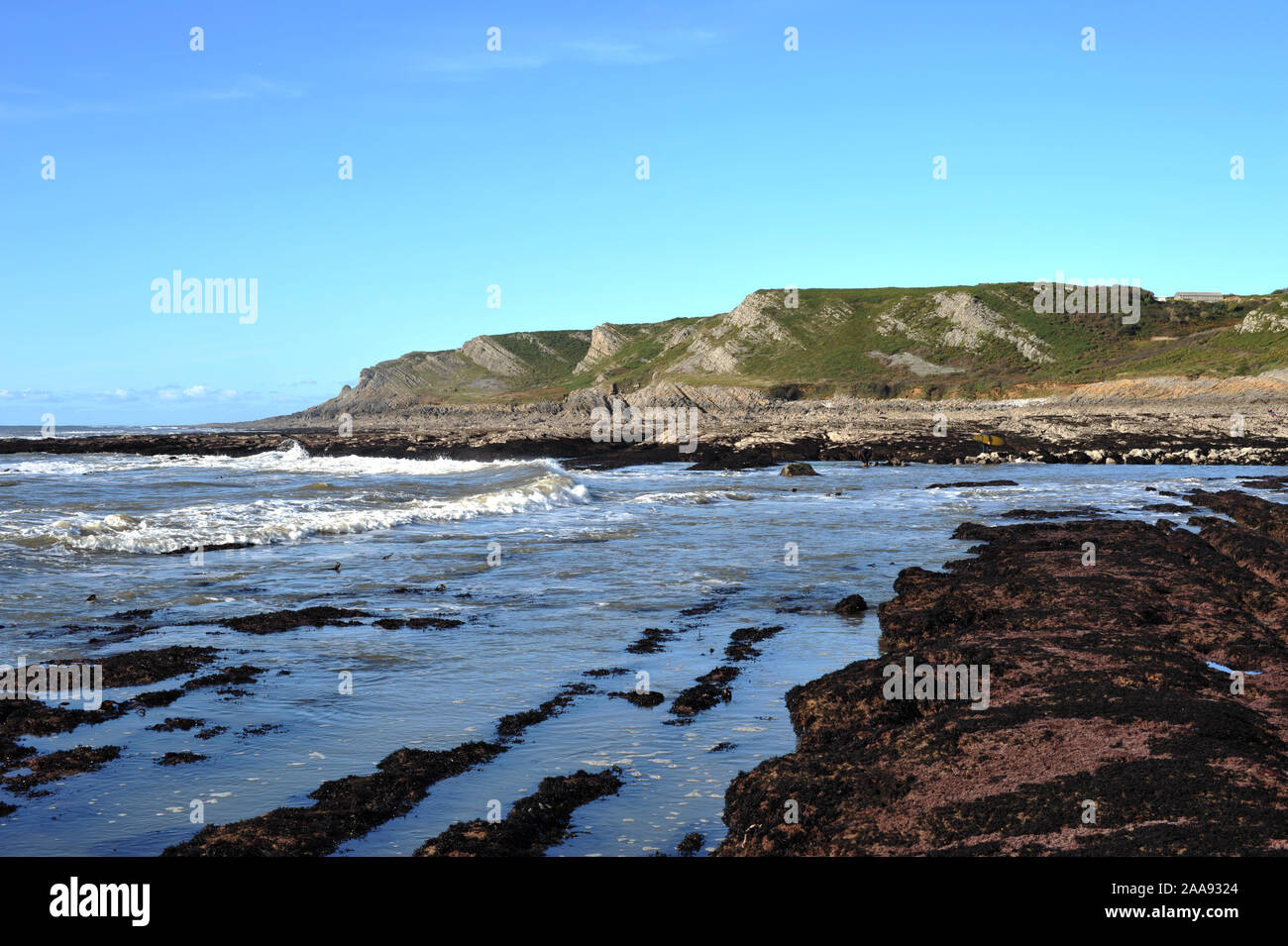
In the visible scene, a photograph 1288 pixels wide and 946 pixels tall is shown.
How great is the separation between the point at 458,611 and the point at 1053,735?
10.8 meters

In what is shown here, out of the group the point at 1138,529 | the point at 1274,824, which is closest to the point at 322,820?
the point at 1274,824

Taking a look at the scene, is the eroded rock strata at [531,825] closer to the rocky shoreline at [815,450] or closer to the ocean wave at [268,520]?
the ocean wave at [268,520]

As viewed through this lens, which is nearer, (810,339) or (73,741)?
(73,741)

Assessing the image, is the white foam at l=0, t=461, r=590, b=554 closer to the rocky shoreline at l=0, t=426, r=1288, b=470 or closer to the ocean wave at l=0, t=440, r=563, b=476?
the ocean wave at l=0, t=440, r=563, b=476

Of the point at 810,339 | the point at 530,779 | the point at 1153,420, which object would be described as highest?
the point at 810,339

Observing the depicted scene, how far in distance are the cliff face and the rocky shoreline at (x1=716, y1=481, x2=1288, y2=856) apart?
8836 centimetres

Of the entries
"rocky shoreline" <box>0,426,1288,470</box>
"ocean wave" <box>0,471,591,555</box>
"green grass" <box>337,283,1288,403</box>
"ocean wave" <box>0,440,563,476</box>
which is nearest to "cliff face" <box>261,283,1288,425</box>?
"green grass" <box>337,283,1288,403</box>

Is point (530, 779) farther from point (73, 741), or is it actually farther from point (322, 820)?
point (73, 741)

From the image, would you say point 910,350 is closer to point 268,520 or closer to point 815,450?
point 815,450

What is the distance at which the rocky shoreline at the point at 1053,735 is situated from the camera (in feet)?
21.3

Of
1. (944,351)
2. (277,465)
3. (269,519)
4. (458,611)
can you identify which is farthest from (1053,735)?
(944,351)

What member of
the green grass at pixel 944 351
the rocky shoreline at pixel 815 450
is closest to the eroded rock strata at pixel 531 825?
the rocky shoreline at pixel 815 450

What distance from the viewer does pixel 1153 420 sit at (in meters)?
68.9
